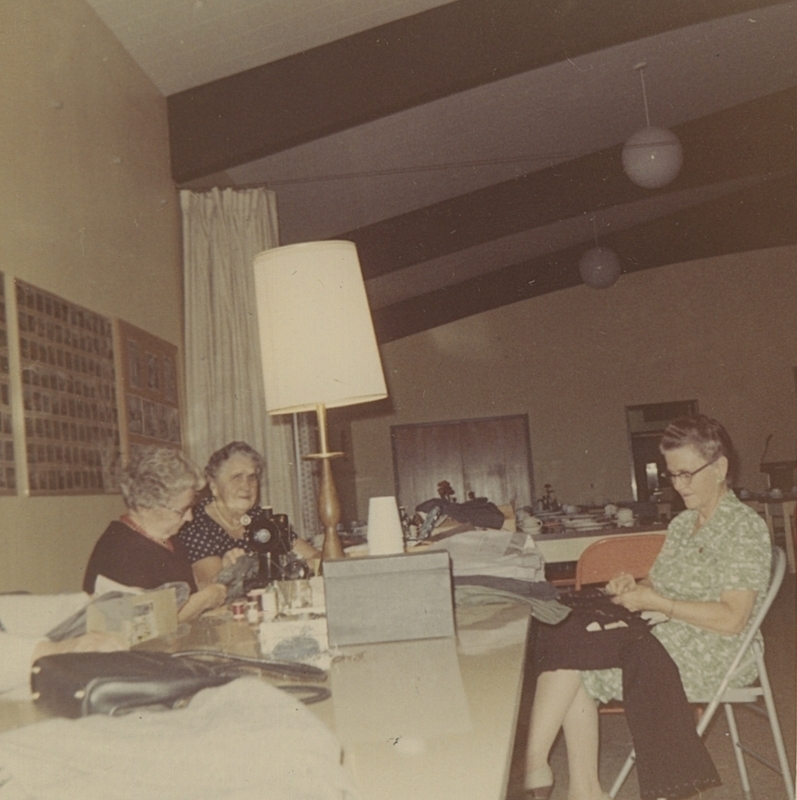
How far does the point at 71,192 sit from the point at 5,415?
1.04 metres

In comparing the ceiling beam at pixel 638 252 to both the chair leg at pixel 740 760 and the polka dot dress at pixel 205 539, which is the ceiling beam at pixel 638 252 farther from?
the chair leg at pixel 740 760

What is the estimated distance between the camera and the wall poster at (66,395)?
296 cm

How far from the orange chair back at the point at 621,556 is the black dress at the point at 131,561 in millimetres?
1366

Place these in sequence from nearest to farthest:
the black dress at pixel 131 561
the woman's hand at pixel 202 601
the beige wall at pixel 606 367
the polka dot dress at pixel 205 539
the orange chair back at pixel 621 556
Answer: the woman's hand at pixel 202 601, the black dress at pixel 131 561, the orange chair back at pixel 621 556, the polka dot dress at pixel 205 539, the beige wall at pixel 606 367

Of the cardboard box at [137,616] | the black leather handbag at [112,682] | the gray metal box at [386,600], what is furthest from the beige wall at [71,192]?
the black leather handbag at [112,682]

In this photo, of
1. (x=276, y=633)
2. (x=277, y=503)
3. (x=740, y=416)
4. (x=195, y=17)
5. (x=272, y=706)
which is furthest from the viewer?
(x=740, y=416)

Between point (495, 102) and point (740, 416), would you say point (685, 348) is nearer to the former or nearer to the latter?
point (740, 416)

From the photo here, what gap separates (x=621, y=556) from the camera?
3.22m

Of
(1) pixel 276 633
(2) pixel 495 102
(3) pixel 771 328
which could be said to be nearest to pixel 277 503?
(2) pixel 495 102

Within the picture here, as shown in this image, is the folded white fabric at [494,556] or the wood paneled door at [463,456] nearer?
the folded white fabric at [494,556]

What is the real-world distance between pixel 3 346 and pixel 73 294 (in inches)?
27.3

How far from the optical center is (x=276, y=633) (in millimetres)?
1577

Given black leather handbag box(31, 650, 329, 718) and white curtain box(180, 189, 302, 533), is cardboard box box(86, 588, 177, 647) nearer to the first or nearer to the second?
black leather handbag box(31, 650, 329, 718)

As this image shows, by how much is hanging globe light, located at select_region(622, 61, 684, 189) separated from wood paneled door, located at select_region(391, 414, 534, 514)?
19.3 feet
